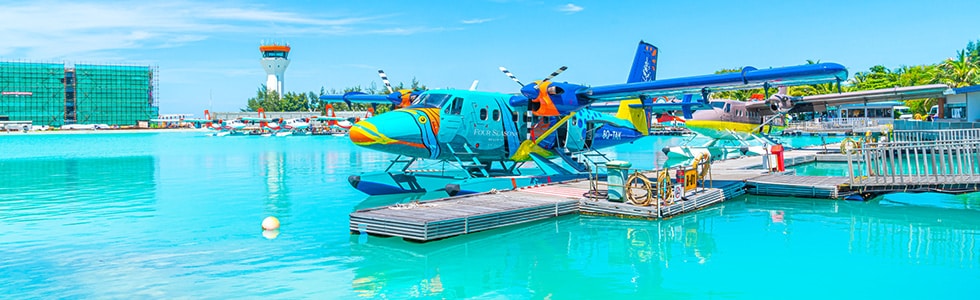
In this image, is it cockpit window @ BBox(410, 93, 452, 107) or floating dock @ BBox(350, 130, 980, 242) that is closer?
floating dock @ BBox(350, 130, 980, 242)

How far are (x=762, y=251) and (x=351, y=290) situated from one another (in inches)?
227

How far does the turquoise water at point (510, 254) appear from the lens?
8.27 metres

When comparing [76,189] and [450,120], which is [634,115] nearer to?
[450,120]

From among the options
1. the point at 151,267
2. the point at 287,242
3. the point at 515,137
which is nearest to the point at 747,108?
the point at 515,137

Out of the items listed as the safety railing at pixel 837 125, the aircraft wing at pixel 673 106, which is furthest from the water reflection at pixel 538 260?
the safety railing at pixel 837 125

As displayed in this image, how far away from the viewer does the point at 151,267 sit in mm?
9422

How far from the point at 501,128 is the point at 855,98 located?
74.8 feet

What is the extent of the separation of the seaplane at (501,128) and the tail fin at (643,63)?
2671 mm

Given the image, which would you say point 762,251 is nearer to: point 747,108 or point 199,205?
point 199,205

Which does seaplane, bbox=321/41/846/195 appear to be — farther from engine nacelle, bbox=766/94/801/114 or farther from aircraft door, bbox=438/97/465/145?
engine nacelle, bbox=766/94/801/114

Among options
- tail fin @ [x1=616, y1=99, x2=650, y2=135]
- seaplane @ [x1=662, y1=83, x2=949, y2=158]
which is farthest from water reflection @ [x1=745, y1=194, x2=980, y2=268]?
seaplane @ [x1=662, y1=83, x2=949, y2=158]

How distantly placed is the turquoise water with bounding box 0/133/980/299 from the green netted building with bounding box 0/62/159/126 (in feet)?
419

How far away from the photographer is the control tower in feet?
457

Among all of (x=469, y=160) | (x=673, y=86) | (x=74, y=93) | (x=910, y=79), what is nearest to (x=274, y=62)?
(x=74, y=93)
